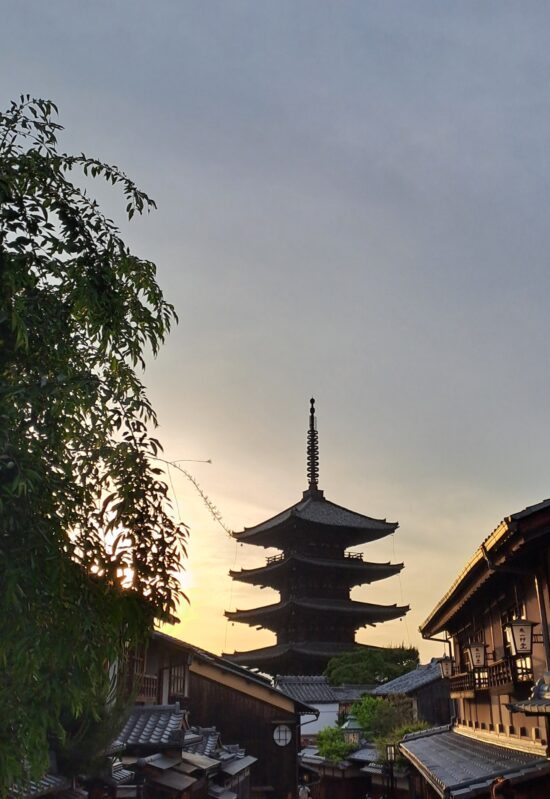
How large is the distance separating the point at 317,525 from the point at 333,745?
2222 cm

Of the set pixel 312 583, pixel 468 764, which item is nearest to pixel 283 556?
pixel 312 583

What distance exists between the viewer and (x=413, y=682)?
44.7 m

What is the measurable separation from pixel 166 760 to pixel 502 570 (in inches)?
425

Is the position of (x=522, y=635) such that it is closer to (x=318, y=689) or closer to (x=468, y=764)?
(x=468, y=764)

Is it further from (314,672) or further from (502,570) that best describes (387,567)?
(502,570)

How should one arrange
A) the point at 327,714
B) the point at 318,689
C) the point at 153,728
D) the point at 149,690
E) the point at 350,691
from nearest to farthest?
the point at 153,728
the point at 149,690
the point at 327,714
the point at 350,691
the point at 318,689

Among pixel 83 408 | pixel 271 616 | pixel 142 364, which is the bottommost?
pixel 83 408

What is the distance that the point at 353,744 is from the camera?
40.4m

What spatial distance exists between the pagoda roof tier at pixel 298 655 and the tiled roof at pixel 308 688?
209cm

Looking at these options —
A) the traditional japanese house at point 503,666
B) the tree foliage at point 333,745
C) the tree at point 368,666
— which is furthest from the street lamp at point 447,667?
the tree at point 368,666

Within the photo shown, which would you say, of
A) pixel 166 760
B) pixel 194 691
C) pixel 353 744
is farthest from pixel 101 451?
pixel 353 744

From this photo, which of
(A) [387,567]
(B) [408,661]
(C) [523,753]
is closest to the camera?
(C) [523,753]

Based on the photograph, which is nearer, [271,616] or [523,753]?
[523,753]

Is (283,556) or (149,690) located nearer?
(149,690)
